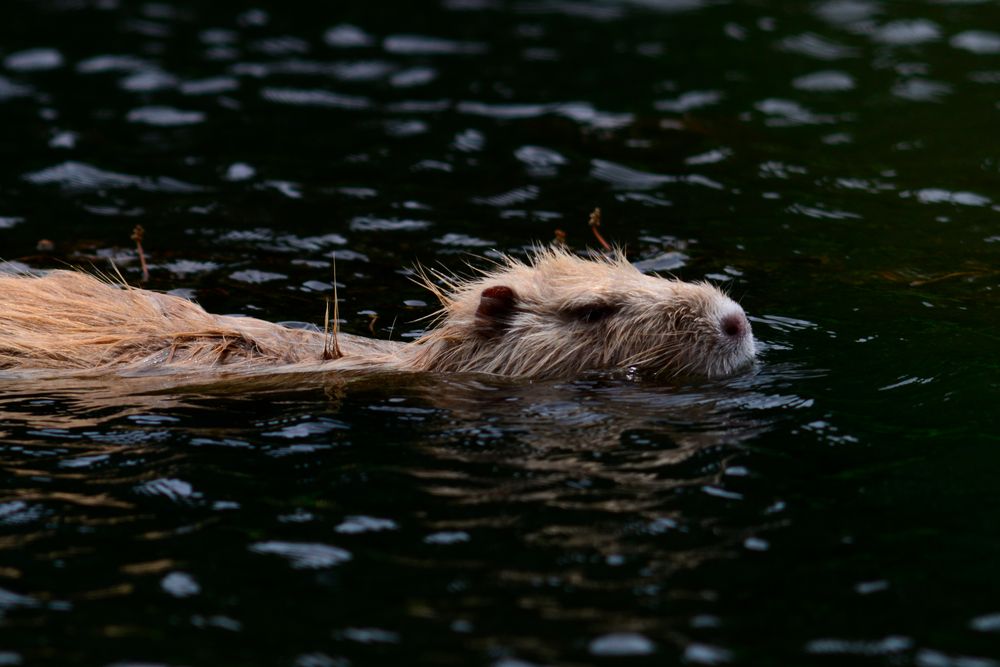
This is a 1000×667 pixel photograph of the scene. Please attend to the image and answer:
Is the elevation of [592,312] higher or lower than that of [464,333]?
higher

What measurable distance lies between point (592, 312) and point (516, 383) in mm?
698

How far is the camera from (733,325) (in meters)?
8.45

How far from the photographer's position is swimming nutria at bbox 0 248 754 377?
336 inches

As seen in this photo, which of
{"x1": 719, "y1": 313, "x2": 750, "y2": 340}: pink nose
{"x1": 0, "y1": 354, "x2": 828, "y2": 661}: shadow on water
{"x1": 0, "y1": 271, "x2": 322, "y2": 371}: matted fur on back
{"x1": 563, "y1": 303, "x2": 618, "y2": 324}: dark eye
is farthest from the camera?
{"x1": 563, "y1": 303, "x2": 618, "y2": 324}: dark eye

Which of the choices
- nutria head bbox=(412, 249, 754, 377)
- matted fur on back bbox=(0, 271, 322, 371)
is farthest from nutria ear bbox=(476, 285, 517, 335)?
matted fur on back bbox=(0, 271, 322, 371)

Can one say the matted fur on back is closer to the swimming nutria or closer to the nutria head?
the swimming nutria

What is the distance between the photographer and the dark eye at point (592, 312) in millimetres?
8789

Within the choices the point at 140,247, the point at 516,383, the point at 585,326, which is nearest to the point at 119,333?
the point at 140,247

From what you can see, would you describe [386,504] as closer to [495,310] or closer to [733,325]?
[495,310]

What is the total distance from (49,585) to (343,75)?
12.2 meters

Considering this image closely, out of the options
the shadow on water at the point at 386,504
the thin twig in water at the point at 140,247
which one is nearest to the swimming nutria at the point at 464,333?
the shadow on water at the point at 386,504

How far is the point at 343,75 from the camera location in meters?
17.1

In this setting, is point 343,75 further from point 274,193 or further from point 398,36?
point 274,193

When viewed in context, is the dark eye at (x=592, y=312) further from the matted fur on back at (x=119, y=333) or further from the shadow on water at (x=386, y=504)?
the matted fur on back at (x=119, y=333)
